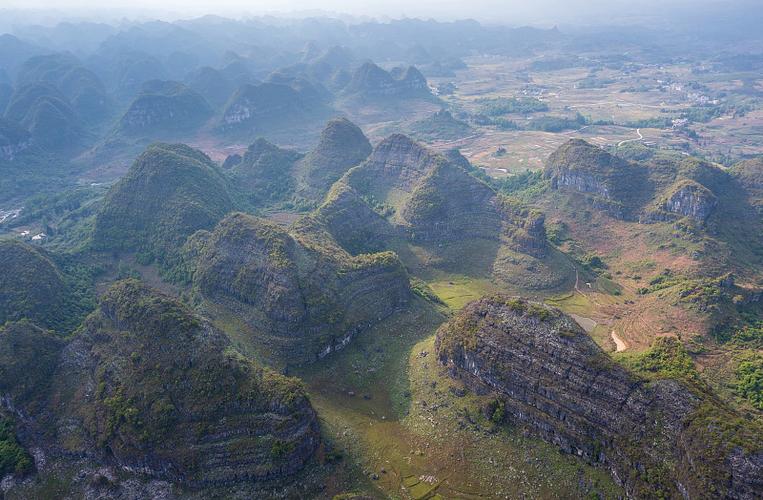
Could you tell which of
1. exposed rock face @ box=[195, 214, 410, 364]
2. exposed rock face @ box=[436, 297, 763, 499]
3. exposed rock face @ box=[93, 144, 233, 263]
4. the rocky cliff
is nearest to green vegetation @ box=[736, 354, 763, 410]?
exposed rock face @ box=[436, 297, 763, 499]

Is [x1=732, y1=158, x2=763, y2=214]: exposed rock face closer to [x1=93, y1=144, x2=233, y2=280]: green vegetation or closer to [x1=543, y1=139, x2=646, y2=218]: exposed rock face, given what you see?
[x1=543, y1=139, x2=646, y2=218]: exposed rock face

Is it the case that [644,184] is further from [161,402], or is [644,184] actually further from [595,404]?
[161,402]

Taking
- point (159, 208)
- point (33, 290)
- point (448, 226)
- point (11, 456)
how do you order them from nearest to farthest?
point (11, 456)
point (33, 290)
point (448, 226)
point (159, 208)

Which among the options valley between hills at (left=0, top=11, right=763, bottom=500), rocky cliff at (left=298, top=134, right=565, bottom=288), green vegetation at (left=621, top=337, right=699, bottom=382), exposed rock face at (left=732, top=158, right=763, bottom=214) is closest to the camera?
valley between hills at (left=0, top=11, right=763, bottom=500)

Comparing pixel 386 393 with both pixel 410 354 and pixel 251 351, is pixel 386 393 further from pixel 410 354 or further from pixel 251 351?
pixel 251 351

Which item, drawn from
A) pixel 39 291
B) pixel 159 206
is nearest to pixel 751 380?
pixel 39 291

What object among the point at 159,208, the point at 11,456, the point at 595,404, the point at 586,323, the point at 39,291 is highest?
the point at 595,404

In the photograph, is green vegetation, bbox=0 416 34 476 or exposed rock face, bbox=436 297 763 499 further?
green vegetation, bbox=0 416 34 476
